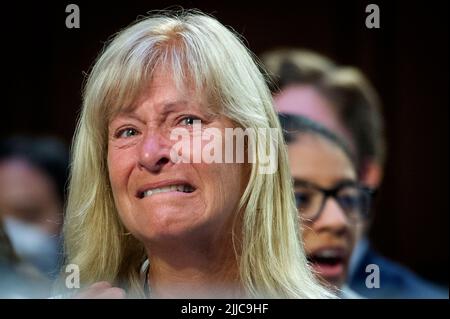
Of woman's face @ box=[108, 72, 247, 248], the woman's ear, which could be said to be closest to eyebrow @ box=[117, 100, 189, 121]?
woman's face @ box=[108, 72, 247, 248]

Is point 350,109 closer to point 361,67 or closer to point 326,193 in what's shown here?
point 361,67

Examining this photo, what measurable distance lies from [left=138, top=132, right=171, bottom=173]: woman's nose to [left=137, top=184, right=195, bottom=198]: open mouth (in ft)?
0.09

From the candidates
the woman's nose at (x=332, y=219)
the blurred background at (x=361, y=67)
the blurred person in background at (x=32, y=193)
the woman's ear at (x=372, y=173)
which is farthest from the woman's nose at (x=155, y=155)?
the woman's ear at (x=372, y=173)

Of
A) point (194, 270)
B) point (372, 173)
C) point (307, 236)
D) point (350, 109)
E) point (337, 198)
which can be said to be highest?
point (350, 109)

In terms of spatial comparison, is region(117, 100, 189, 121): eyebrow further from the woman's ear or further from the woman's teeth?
the woman's ear

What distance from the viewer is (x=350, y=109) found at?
1758mm

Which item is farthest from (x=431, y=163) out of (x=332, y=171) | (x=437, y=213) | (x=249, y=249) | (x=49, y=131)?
(x=49, y=131)

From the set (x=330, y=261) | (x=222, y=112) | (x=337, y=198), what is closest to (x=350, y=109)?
(x=337, y=198)

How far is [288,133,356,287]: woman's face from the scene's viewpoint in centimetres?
150

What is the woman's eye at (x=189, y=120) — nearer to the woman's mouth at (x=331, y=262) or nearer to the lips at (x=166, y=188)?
the lips at (x=166, y=188)

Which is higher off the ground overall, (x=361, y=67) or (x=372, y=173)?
(x=361, y=67)

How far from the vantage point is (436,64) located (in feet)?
5.62

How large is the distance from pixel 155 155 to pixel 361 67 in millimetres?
711

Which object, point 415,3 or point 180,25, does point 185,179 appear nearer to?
point 180,25
